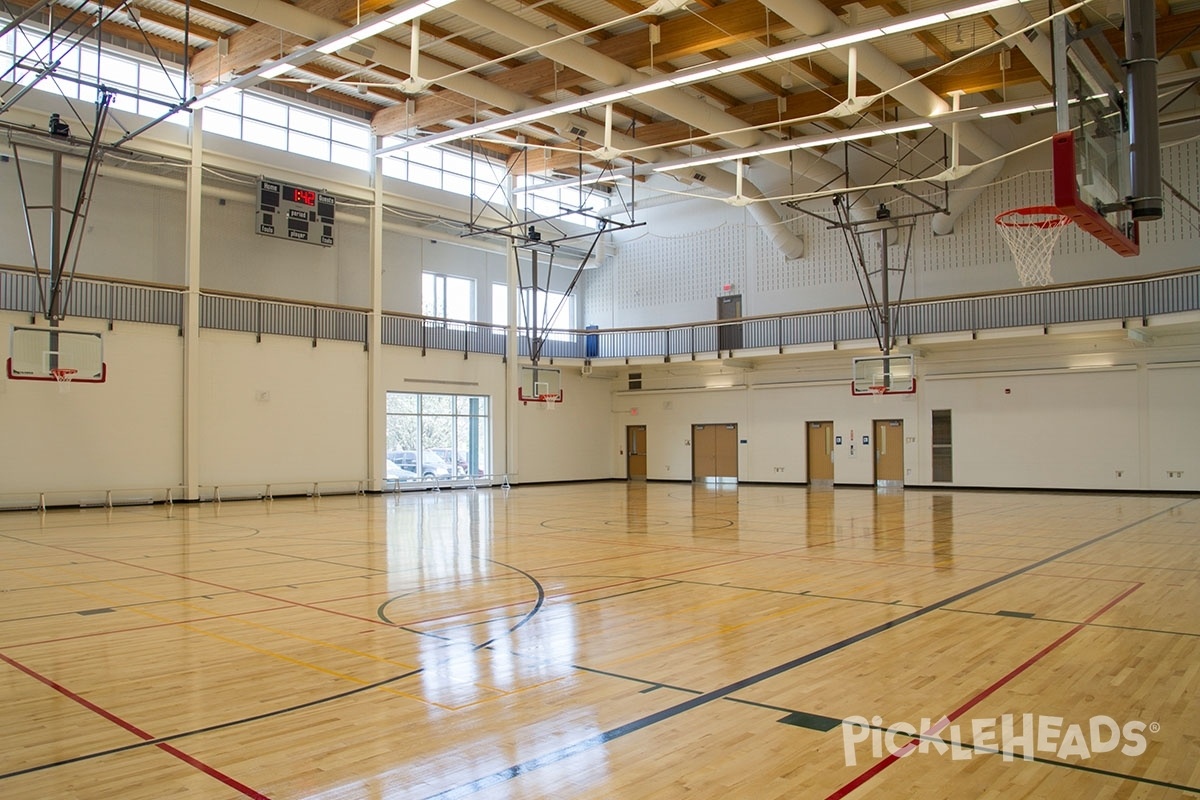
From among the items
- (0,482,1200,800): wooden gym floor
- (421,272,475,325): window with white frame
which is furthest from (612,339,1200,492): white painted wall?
(0,482,1200,800): wooden gym floor

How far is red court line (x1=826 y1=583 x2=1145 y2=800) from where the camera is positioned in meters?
3.72

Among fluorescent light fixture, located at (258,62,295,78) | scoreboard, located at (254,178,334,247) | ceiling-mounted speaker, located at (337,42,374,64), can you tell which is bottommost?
scoreboard, located at (254,178,334,247)

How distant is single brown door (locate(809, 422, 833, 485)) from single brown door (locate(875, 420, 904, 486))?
4.91 feet

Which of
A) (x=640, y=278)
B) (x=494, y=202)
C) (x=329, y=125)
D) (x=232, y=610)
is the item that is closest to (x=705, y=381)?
(x=640, y=278)

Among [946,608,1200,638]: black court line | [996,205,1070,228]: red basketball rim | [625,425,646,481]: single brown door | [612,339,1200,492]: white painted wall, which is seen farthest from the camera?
[625,425,646,481]: single brown door

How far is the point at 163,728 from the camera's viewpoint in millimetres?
4520

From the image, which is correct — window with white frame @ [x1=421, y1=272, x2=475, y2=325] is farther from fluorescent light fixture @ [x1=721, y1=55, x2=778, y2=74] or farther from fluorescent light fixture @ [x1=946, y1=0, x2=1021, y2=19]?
fluorescent light fixture @ [x1=946, y1=0, x2=1021, y2=19]

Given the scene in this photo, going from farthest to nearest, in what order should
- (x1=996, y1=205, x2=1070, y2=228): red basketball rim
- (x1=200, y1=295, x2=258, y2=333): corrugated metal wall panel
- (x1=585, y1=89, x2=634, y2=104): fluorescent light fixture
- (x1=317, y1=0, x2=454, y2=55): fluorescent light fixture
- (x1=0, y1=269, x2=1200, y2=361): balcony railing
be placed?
(x1=200, y1=295, x2=258, y2=333): corrugated metal wall panel, (x1=0, y1=269, x2=1200, y2=361): balcony railing, (x1=585, y1=89, x2=634, y2=104): fluorescent light fixture, (x1=317, y1=0, x2=454, y2=55): fluorescent light fixture, (x1=996, y1=205, x2=1070, y2=228): red basketball rim

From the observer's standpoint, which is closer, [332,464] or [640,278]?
[332,464]

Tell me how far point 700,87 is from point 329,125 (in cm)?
1041

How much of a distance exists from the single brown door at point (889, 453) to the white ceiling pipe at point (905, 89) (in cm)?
600

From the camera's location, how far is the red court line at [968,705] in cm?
372

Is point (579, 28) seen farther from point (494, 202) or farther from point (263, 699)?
point (263, 699)

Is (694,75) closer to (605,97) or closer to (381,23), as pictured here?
(605,97)
